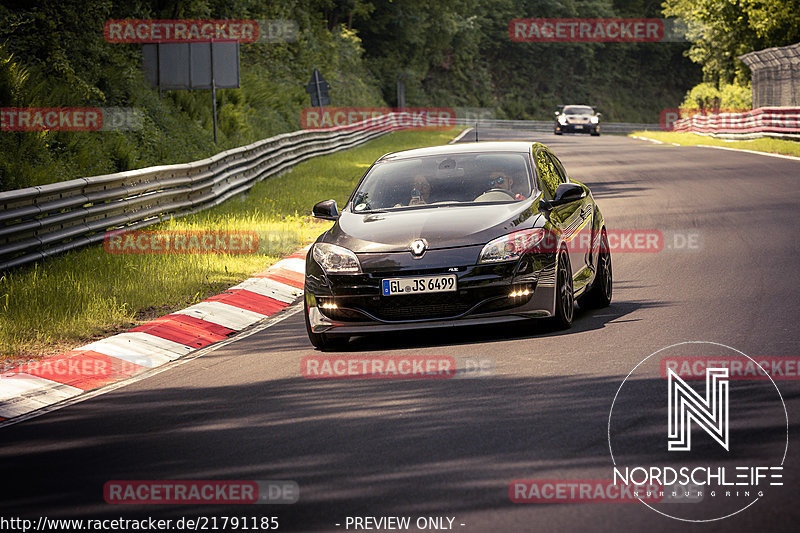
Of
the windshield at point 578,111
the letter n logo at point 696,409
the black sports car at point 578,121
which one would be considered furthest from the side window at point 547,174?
the windshield at point 578,111

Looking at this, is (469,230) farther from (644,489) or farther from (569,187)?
(644,489)

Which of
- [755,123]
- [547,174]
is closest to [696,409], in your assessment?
[547,174]

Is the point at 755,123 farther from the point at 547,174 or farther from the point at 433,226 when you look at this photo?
the point at 433,226

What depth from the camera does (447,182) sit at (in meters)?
9.88

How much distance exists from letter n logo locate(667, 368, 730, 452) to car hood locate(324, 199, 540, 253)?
213cm

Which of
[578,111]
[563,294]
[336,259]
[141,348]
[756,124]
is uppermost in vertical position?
[578,111]

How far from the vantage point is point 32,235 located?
12.3 metres

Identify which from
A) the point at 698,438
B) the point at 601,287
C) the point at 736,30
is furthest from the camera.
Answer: the point at 736,30

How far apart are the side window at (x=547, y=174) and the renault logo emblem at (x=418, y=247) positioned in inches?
60.7

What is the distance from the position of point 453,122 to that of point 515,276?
73.6m

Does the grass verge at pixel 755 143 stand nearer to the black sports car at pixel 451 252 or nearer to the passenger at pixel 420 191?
the black sports car at pixel 451 252

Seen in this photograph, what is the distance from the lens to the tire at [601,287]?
402 inches

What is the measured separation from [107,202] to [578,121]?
163 feet

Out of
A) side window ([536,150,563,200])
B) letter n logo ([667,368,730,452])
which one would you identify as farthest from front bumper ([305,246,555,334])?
letter n logo ([667,368,730,452])
